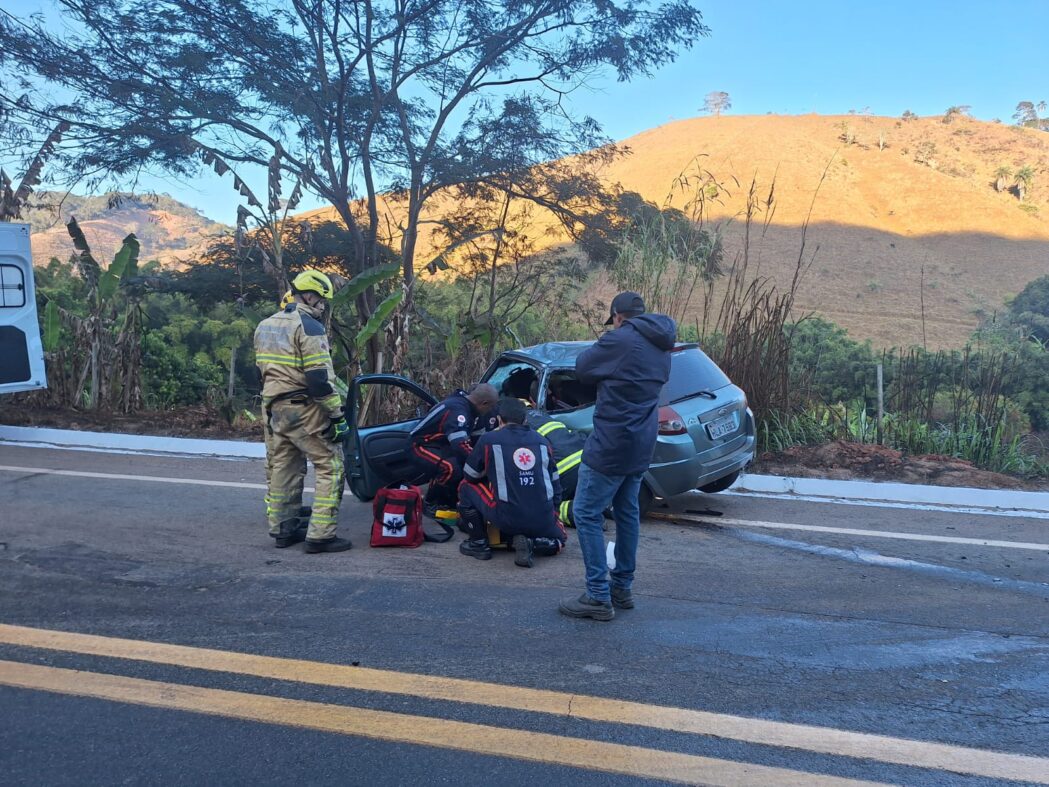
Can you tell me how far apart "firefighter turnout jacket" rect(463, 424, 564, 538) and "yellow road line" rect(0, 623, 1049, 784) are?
1919mm

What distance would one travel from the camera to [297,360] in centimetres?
575

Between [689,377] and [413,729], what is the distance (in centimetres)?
446

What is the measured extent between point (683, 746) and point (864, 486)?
5.80 meters

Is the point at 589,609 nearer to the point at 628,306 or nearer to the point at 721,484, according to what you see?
the point at 628,306

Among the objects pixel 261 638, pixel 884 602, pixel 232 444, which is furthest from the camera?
pixel 232 444

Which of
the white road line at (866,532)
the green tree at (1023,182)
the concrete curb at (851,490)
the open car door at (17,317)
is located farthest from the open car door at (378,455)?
the green tree at (1023,182)

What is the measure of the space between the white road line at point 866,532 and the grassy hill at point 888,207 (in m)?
31.3

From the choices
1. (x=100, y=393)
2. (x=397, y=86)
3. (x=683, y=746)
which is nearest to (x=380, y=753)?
(x=683, y=746)

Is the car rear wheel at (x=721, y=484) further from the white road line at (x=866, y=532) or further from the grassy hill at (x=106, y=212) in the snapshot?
the grassy hill at (x=106, y=212)

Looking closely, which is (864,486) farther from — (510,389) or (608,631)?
(608,631)

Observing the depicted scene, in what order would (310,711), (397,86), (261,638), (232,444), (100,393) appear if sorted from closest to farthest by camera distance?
1. (310,711)
2. (261,638)
3. (232,444)
4. (100,393)
5. (397,86)

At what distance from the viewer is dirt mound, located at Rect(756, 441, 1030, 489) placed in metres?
8.58

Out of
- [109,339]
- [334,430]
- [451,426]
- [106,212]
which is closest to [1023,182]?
[106,212]

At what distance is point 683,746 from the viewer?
3.25 m
